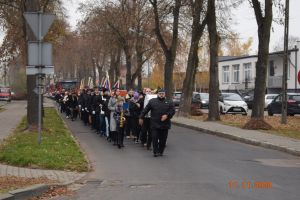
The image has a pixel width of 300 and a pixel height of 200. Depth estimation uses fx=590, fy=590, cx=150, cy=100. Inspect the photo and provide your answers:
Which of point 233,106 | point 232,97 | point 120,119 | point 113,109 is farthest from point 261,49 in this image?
point 232,97

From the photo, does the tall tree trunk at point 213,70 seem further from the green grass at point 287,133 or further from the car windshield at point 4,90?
the car windshield at point 4,90

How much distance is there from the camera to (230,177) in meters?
11.0

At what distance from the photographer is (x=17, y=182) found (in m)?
9.92

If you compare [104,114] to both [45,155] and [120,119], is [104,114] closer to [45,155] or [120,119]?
[120,119]

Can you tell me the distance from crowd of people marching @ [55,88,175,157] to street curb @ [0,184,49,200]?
18.1 feet

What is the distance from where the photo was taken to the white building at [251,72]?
219ft

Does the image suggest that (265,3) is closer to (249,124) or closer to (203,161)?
(249,124)

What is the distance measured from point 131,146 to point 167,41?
28509 millimetres

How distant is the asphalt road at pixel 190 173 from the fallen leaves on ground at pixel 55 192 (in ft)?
0.62

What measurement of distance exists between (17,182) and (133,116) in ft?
29.9

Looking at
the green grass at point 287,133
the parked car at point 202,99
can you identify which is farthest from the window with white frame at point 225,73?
the green grass at point 287,133

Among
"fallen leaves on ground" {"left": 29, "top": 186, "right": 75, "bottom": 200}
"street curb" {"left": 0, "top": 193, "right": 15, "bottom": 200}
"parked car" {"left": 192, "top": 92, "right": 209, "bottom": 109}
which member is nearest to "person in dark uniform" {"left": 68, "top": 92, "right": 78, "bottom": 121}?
"parked car" {"left": 192, "top": 92, "right": 209, "bottom": 109}

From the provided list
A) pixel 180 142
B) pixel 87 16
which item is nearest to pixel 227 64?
pixel 87 16

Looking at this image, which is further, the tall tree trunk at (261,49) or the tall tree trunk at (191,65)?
the tall tree trunk at (191,65)
